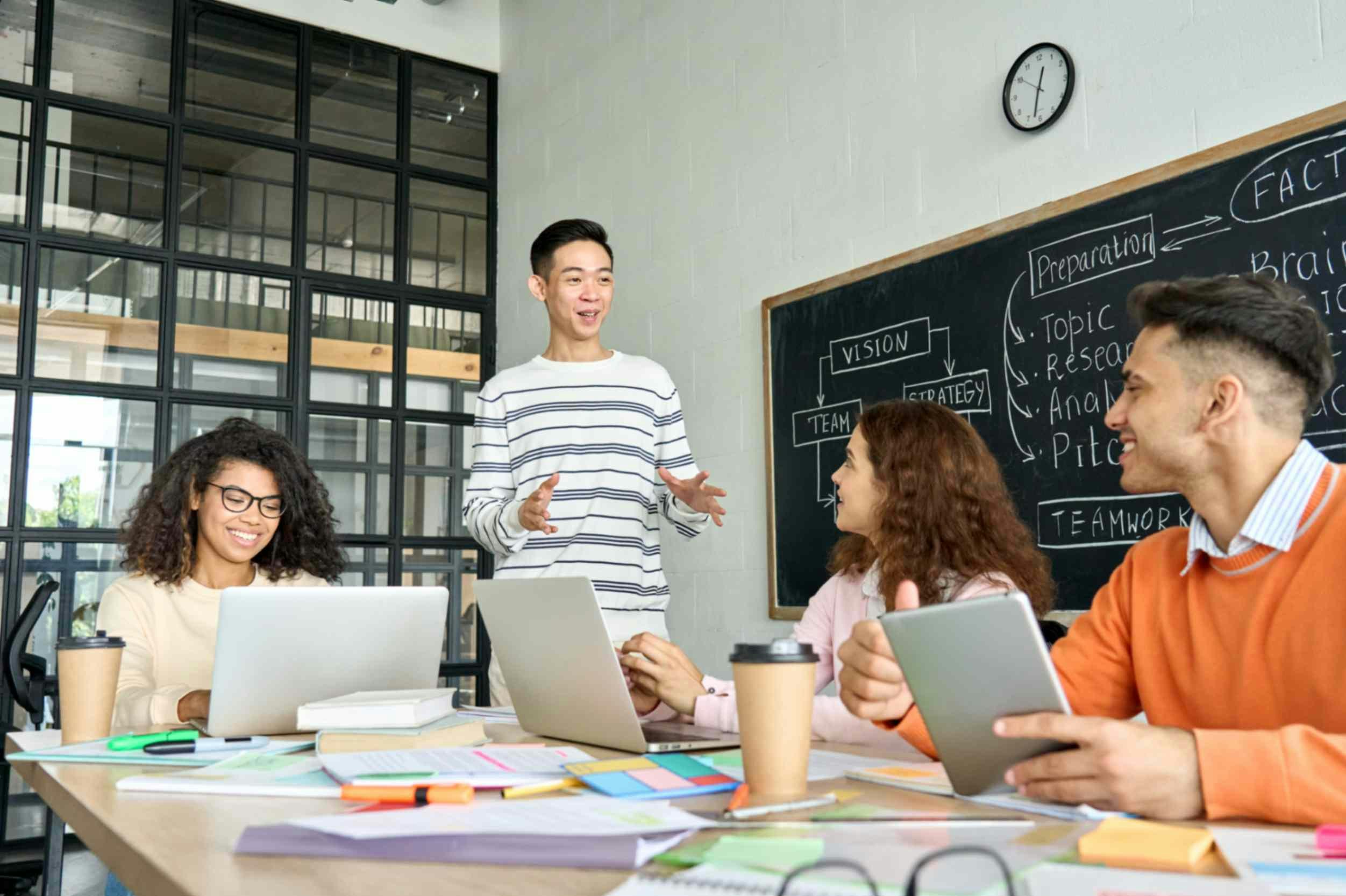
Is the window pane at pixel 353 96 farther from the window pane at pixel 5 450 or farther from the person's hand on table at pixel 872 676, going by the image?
the person's hand on table at pixel 872 676

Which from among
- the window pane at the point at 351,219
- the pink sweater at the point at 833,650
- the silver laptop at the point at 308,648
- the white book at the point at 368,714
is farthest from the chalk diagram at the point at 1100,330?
the window pane at the point at 351,219

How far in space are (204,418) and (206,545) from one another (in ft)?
6.61

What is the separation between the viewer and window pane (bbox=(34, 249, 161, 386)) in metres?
3.82

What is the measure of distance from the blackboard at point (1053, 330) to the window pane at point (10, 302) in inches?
98.0

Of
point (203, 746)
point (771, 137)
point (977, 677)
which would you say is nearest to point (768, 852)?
point (977, 677)

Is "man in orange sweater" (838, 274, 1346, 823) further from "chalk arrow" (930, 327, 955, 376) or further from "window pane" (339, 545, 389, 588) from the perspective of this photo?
"window pane" (339, 545, 389, 588)

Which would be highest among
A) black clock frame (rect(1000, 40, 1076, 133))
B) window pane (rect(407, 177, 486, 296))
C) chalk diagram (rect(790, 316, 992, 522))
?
window pane (rect(407, 177, 486, 296))

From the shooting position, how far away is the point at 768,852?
0.74 metres

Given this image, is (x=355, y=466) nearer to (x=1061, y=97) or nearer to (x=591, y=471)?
(x=591, y=471)

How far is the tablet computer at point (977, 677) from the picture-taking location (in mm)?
871

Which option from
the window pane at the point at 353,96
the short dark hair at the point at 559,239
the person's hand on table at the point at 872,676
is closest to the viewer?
the person's hand on table at the point at 872,676

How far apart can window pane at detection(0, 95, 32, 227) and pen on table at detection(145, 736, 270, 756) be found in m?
3.08

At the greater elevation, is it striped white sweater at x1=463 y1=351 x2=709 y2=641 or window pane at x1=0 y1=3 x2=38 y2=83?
window pane at x1=0 y1=3 x2=38 y2=83

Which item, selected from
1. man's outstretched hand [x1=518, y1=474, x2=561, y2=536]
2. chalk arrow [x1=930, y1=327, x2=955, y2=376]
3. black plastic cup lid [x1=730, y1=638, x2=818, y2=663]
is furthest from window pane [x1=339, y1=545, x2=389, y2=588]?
black plastic cup lid [x1=730, y1=638, x2=818, y2=663]
